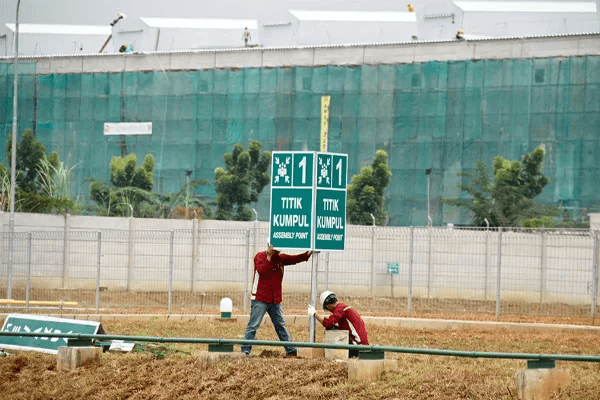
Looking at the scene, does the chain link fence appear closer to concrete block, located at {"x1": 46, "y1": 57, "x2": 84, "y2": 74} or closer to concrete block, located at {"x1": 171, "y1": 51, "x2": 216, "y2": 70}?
concrete block, located at {"x1": 171, "y1": 51, "x2": 216, "y2": 70}

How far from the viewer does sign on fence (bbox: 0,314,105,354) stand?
1590 cm

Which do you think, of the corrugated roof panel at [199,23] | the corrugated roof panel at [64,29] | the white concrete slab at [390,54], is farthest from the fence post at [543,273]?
the corrugated roof panel at [64,29]

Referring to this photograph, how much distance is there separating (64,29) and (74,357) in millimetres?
70162

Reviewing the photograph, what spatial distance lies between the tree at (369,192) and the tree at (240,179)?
575cm

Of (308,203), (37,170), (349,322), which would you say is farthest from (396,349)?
(37,170)

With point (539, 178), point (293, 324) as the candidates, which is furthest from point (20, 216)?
point (539, 178)

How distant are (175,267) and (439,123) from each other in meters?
37.3

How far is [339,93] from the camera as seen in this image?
66.6 metres

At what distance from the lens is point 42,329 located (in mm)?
16719

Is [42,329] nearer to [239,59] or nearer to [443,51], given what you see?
[443,51]

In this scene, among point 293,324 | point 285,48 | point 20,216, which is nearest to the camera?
point 293,324

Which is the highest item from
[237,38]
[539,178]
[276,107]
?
[237,38]

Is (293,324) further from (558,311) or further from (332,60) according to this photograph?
(332,60)

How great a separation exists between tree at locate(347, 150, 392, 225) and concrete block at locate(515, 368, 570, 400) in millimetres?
50463
